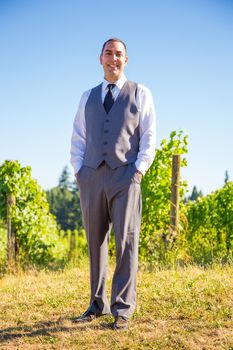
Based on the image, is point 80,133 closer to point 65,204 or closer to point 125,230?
point 125,230

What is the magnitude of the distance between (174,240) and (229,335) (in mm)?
4427

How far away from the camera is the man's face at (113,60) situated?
3762 mm

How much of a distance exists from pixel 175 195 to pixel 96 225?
4504 mm

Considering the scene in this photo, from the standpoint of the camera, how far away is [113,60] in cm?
378

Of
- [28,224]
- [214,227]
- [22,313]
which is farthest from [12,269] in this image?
[214,227]

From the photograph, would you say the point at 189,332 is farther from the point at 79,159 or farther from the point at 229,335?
the point at 79,159

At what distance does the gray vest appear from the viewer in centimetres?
362

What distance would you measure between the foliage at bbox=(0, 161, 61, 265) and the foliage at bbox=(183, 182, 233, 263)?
2.95 m

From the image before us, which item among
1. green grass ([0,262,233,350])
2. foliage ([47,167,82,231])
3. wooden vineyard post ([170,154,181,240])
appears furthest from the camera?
foliage ([47,167,82,231])

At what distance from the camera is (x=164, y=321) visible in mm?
4008

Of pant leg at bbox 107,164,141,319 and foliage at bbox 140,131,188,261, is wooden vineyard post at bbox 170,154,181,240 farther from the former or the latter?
pant leg at bbox 107,164,141,319

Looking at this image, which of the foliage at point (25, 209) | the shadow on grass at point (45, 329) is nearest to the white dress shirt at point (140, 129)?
the shadow on grass at point (45, 329)

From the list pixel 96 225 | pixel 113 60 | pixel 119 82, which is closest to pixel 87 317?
pixel 96 225

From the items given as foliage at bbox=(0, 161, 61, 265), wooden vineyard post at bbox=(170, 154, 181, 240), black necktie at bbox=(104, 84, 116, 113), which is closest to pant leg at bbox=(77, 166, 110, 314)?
black necktie at bbox=(104, 84, 116, 113)
